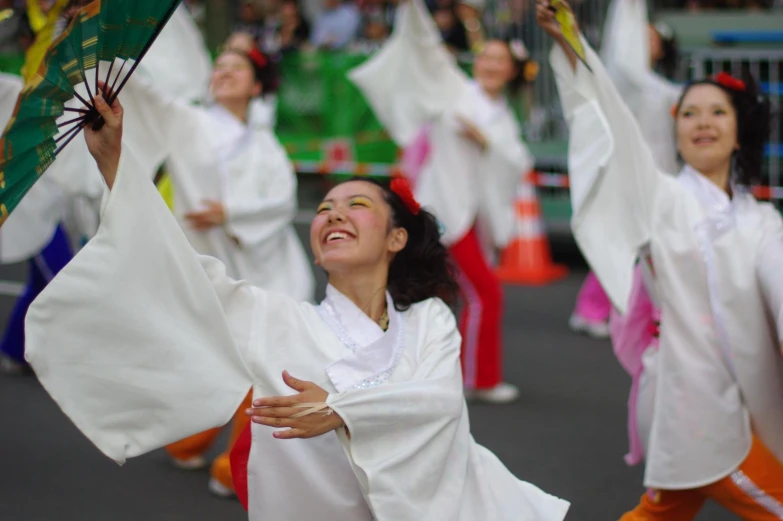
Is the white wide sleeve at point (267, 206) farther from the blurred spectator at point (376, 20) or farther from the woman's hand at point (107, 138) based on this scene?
the blurred spectator at point (376, 20)

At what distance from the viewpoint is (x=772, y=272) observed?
295 cm

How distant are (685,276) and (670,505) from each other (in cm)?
65

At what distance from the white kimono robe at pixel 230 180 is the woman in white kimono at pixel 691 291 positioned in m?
1.55

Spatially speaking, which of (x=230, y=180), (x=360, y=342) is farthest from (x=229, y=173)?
(x=360, y=342)

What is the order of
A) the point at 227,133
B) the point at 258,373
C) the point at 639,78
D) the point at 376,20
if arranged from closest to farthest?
1. the point at 258,373
2. the point at 227,133
3. the point at 639,78
4. the point at 376,20

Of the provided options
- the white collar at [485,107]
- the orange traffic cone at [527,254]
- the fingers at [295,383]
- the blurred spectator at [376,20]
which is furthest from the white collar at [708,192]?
the blurred spectator at [376,20]

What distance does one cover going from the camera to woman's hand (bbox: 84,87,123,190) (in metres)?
2.17

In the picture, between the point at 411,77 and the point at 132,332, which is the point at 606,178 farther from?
the point at 411,77

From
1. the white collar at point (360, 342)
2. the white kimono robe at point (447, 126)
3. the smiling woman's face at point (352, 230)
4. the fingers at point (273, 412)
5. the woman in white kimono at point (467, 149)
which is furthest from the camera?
the white kimono robe at point (447, 126)

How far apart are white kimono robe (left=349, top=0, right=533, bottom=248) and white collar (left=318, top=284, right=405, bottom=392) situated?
8.25 feet

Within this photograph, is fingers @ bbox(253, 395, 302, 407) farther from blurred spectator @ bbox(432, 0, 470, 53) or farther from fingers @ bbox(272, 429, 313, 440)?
blurred spectator @ bbox(432, 0, 470, 53)

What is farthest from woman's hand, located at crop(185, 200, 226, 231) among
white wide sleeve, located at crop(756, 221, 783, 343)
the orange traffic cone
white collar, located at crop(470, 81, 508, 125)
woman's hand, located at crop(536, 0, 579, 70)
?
the orange traffic cone

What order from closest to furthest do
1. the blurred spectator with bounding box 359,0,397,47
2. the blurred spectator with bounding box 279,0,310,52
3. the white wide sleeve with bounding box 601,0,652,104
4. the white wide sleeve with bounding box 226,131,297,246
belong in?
1. the white wide sleeve with bounding box 226,131,297,246
2. the white wide sleeve with bounding box 601,0,652,104
3. the blurred spectator with bounding box 359,0,397,47
4. the blurred spectator with bounding box 279,0,310,52

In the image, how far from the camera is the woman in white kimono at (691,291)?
9.79ft
